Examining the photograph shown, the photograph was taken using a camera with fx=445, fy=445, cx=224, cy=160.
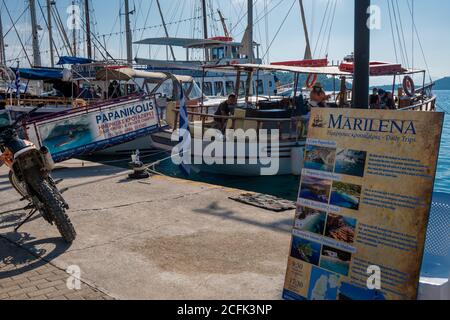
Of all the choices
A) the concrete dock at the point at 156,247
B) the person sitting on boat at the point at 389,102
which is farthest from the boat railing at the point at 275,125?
the concrete dock at the point at 156,247

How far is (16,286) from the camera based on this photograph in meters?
3.99

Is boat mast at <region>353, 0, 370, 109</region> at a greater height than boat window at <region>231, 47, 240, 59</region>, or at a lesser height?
lesser

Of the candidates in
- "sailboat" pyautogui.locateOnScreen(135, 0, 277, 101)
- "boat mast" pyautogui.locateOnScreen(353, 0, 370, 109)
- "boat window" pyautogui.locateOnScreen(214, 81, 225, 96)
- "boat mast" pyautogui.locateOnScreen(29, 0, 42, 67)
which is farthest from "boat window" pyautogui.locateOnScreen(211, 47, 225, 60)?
"boat mast" pyautogui.locateOnScreen(353, 0, 370, 109)

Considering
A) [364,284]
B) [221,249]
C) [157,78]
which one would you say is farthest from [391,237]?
[157,78]

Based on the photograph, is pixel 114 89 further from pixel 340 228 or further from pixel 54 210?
pixel 340 228

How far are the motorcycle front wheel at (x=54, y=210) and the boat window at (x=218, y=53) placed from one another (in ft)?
76.0

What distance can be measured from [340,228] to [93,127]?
27.8 ft

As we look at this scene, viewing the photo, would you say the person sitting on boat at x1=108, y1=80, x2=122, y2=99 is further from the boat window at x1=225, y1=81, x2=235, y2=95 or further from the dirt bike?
the dirt bike

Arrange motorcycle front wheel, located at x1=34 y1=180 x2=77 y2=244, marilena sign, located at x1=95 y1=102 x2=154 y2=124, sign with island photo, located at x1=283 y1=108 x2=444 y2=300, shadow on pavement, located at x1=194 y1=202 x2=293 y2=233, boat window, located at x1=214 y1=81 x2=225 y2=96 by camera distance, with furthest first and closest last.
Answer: boat window, located at x1=214 y1=81 x2=225 y2=96 → marilena sign, located at x1=95 y1=102 x2=154 y2=124 → shadow on pavement, located at x1=194 y1=202 x2=293 y2=233 → motorcycle front wheel, located at x1=34 y1=180 x2=77 y2=244 → sign with island photo, located at x1=283 y1=108 x2=444 y2=300

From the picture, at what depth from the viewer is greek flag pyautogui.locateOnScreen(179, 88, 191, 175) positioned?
412 inches

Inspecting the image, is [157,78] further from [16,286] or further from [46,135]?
[16,286]

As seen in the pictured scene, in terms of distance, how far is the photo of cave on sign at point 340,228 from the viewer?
3105mm

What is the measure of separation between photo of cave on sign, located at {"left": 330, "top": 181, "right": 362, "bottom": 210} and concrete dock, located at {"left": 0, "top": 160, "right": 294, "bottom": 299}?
3.64ft
